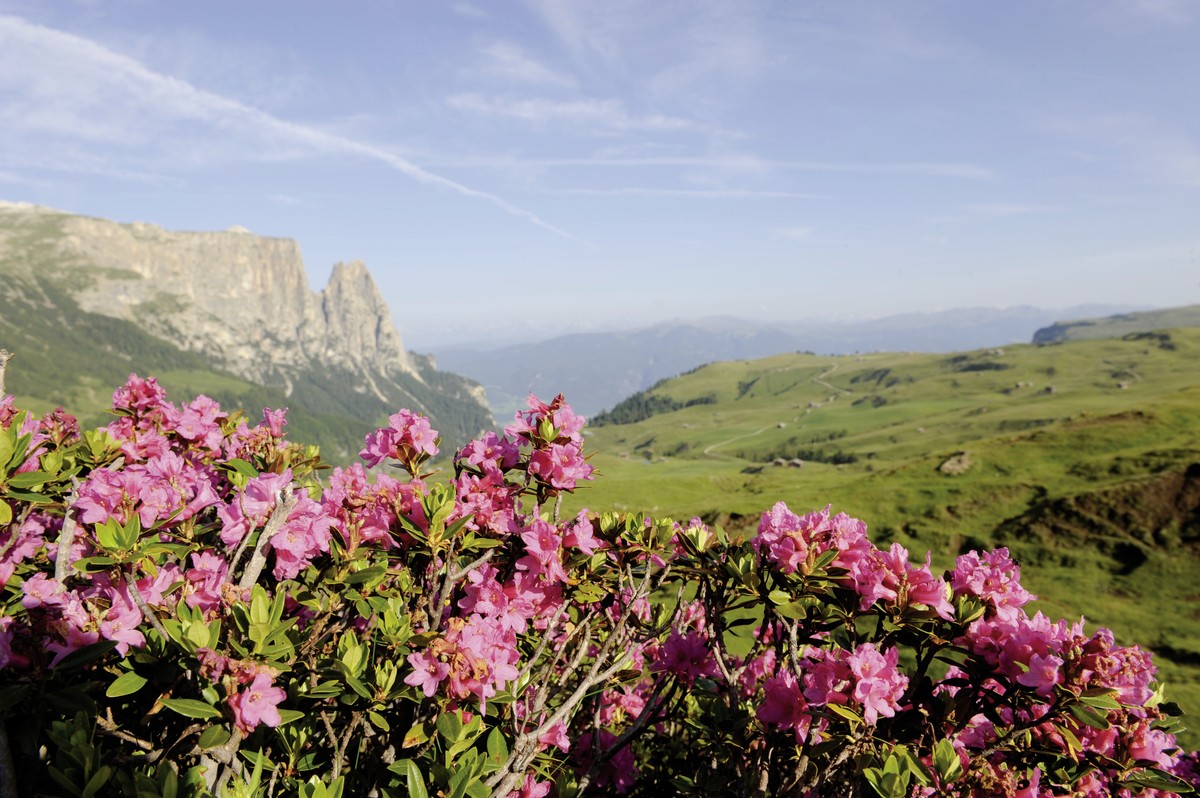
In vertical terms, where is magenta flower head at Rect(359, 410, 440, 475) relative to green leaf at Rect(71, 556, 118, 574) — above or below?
above

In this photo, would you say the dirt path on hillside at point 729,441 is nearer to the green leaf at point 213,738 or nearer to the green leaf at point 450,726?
the green leaf at point 450,726

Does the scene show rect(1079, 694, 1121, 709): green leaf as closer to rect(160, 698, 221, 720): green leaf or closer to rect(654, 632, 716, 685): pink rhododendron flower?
rect(654, 632, 716, 685): pink rhododendron flower

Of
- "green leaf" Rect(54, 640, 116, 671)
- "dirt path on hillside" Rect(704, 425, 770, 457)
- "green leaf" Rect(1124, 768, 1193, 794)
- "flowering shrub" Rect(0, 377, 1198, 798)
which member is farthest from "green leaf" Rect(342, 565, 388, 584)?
"dirt path on hillside" Rect(704, 425, 770, 457)

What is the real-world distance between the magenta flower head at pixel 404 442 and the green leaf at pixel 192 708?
5.64 ft

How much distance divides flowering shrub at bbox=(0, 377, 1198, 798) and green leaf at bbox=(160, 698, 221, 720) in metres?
0.01

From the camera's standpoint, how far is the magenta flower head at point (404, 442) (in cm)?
418

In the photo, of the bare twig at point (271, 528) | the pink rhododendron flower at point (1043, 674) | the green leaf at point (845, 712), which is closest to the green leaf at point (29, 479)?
the bare twig at point (271, 528)

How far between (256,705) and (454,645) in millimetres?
1010

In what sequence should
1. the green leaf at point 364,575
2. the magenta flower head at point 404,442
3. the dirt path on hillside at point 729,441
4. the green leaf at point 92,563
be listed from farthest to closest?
the dirt path on hillside at point 729,441 < the magenta flower head at point 404,442 < the green leaf at point 364,575 < the green leaf at point 92,563

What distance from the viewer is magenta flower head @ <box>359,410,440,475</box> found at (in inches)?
164

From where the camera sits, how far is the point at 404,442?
13.8ft

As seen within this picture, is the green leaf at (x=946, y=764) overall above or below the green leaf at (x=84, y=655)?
below

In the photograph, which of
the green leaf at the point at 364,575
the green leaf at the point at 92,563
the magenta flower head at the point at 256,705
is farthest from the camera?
the green leaf at the point at 364,575

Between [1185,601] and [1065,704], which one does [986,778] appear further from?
[1185,601]
